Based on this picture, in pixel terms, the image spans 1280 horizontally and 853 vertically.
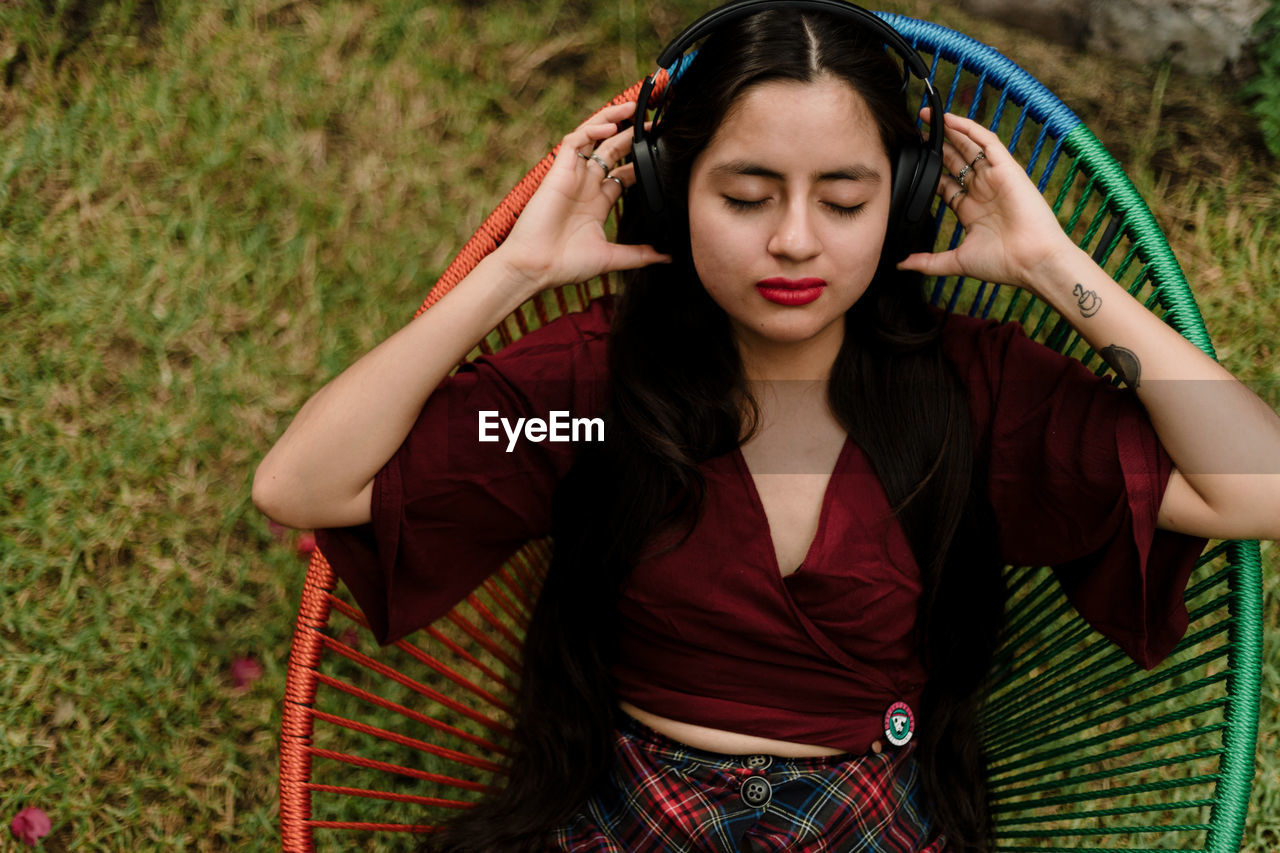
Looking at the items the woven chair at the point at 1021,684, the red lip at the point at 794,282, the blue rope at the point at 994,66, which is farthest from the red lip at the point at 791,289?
the blue rope at the point at 994,66

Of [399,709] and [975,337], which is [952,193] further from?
[399,709]

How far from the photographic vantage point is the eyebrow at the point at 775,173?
152 cm

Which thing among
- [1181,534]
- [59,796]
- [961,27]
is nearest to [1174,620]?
[1181,534]

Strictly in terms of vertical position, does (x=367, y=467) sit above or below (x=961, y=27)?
below

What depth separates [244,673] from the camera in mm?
2512

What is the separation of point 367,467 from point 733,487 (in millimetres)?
557

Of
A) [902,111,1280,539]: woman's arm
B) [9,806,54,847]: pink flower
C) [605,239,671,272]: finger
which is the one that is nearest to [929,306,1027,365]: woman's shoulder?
[902,111,1280,539]: woman's arm

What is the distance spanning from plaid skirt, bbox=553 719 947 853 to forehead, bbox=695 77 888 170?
932mm

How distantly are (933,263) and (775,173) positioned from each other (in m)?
0.36

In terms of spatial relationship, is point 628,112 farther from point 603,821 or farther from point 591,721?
point 603,821

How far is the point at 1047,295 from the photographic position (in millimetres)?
1659

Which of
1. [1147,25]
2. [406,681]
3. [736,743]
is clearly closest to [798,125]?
[736,743]

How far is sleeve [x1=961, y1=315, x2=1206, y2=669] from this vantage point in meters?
1.59

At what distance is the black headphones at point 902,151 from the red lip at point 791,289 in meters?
0.18
